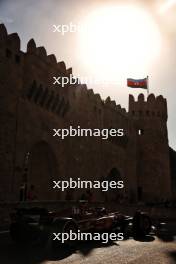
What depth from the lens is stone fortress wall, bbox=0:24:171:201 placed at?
58.9 feet

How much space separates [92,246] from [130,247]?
0.81 m

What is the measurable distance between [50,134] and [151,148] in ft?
53.9

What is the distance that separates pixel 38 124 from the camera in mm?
20172

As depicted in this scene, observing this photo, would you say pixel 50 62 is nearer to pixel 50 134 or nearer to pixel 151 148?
pixel 50 134

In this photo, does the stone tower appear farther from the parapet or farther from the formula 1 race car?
the formula 1 race car

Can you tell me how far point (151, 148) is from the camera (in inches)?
1393

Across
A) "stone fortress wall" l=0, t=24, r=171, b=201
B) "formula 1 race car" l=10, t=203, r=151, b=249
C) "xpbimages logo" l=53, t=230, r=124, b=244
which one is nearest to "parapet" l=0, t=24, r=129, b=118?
"stone fortress wall" l=0, t=24, r=171, b=201

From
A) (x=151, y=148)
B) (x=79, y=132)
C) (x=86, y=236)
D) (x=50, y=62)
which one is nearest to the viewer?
(x=86, y=236)

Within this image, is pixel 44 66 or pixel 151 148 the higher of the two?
pixel 44 66

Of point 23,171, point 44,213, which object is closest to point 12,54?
point 23,171

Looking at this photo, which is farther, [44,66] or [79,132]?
[79,132]

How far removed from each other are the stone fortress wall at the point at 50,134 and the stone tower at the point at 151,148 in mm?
126

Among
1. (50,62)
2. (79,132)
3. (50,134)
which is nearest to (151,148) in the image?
(79,132)

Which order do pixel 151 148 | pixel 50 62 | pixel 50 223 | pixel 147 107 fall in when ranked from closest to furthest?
pixel 50 223, pixel 50 62, pixel 151 148, pixel 147 107
